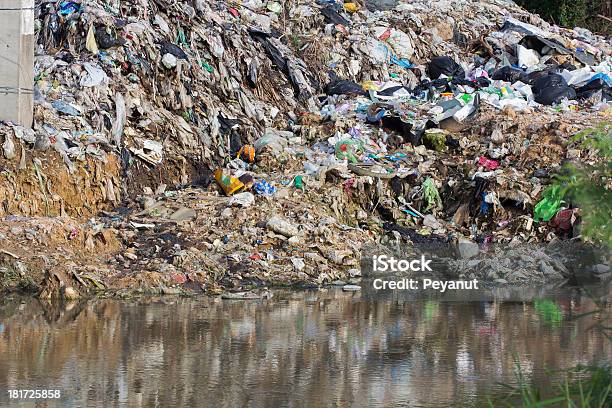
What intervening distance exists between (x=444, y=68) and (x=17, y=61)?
7831mm

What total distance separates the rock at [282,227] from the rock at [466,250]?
1994mm

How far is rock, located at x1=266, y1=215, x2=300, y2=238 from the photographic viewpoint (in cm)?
1124

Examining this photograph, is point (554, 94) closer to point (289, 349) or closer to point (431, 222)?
point (431, 222)

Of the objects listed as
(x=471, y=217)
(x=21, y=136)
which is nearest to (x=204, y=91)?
(x=21, y=136)

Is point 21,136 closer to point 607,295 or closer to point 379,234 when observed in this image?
point 379,234

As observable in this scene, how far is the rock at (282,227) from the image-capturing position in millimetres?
11242

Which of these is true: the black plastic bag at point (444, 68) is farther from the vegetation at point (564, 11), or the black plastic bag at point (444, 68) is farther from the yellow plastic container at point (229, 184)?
the vegetation at point (564, 11)

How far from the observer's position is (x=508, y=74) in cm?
1655

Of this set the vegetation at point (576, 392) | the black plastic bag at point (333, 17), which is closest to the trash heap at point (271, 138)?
the black plastic bag at point (333, 17)

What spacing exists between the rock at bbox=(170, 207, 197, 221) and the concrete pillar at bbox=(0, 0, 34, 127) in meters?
2.11

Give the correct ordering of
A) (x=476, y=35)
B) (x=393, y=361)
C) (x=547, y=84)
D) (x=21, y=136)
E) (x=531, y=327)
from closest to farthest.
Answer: (x=393, y=361) → (x=531, y=327) → (x=21, y=136) → (x=547, y=84) → (x=476, y=35)

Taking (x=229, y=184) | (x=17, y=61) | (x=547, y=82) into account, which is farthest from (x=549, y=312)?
(x=547, y=82)

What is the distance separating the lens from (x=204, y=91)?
14188 millimetres

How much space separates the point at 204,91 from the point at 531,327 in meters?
7.13
